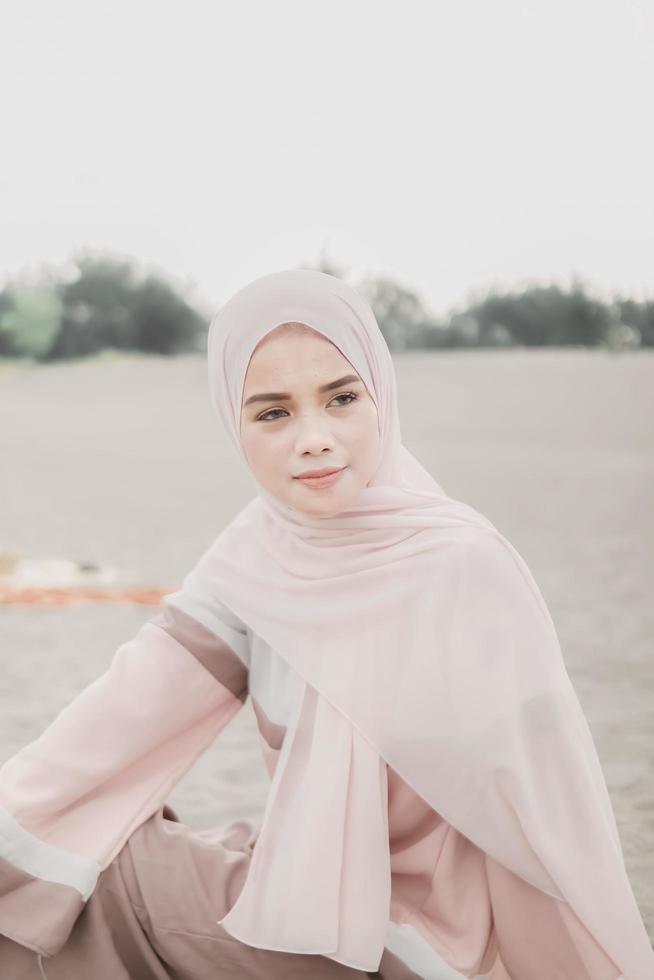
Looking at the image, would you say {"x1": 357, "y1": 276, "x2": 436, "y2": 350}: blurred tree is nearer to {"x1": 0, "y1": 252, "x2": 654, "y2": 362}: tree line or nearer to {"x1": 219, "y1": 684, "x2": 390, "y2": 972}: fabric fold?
{"x1": 0, "y1": 252, "x2": 654, "y2": 362}: tree line

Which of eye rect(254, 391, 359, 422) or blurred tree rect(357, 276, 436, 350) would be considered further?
blurred tree rect(357, 276, 436, 350)

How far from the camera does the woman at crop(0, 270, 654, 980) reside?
105cm

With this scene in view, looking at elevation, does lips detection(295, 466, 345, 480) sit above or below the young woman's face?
below

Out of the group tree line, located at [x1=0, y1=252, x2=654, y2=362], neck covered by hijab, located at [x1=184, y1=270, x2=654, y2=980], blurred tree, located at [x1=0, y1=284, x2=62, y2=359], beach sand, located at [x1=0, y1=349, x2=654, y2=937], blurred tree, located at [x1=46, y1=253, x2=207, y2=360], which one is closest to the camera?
neck covered by hijab, located at [x1=184, y1=270, x2=654, y2=980]

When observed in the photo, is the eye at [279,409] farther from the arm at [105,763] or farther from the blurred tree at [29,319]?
the blurred tree at [29,319]

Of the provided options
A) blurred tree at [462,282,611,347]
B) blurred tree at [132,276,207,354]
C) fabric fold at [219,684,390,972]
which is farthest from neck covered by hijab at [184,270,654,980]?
blurred tree at [132,276,207,354]

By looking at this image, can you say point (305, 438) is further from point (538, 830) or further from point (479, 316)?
point (479, 316)

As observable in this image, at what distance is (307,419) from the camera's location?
1.09 meters

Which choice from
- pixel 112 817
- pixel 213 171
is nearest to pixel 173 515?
pixel 213 171

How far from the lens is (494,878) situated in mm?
1112

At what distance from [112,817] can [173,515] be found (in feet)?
15.9

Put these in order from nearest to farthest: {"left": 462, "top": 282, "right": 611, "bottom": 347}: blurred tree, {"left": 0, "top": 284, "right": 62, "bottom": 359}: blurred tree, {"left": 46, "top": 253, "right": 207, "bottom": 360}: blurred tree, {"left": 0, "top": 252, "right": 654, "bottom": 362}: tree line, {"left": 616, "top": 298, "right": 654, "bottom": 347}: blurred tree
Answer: {"left": 616, "top": 298, "right": 654, "bottom": 347}: blurred tree
{"left": 462, "top": 282, "right": 611, "bottom": 347}: blurred tree
{"left": 0, "top": 252, "right": 654, "bottom": 362}: tree line
{"left": 0, "top": 284, "right": 62, "bottom": 359}: blurred tree
{"left": 46, "top": 253, "right": 207, "bottom": 360}: blurred tree

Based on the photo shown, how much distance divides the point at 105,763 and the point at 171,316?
8.61 m

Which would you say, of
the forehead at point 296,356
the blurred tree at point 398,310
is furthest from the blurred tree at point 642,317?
the forehead at point 296,356
